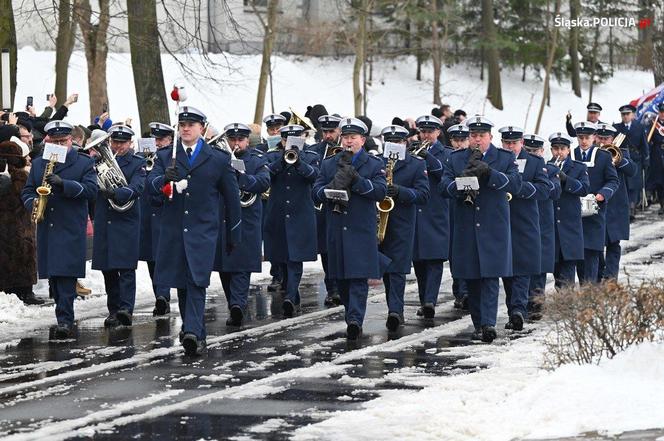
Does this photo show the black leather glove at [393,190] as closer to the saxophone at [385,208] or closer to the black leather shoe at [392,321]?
the saxophone at [385,208]

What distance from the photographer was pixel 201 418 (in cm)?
1035

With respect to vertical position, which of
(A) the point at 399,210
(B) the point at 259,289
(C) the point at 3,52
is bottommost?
(B) the point at 259,289

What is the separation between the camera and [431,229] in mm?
17234

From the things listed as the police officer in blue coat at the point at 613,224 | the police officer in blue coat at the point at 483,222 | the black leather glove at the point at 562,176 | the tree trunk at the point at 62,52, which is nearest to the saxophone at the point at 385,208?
the police officer in blue coat at the point at 483,222

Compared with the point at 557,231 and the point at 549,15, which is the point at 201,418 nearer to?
the point at 557,231

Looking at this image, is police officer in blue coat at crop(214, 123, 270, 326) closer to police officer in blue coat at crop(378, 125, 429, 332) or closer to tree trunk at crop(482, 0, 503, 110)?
police officer in blue coat at crop(378, 125, 429, 332)

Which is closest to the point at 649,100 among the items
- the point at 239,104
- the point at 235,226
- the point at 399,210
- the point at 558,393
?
the point at 239,104

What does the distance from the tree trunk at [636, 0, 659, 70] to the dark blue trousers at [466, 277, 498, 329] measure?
3655 centimetres

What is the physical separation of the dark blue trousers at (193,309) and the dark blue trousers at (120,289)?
2.36 metres

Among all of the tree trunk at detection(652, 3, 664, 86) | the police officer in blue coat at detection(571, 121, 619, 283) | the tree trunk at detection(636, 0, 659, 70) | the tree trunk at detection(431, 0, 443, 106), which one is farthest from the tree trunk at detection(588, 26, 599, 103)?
the police officer in blue coat at detection(571, 121, 619, 283)

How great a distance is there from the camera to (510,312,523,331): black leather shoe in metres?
15.2

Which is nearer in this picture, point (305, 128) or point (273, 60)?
point (305, 128)

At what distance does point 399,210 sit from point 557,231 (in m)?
2.27

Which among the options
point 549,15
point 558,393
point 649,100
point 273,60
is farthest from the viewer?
point 549,15
